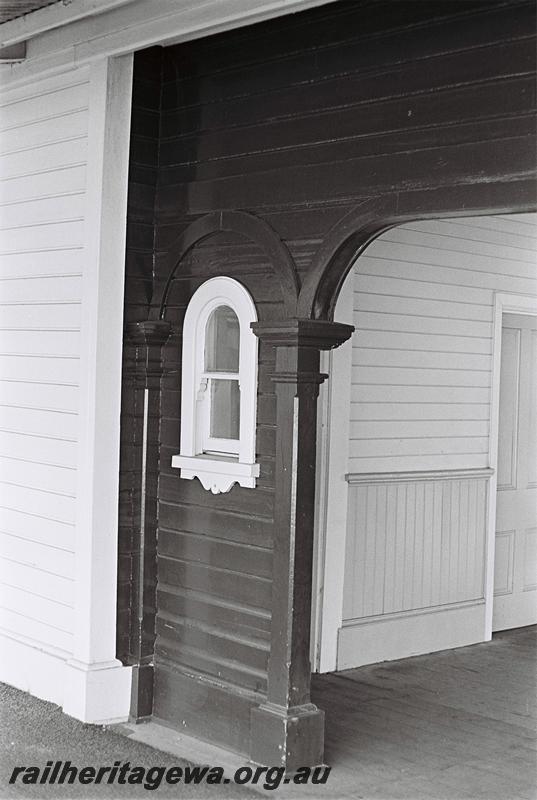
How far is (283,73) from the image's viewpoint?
15.5 ft

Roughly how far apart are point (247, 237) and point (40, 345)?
137 cm

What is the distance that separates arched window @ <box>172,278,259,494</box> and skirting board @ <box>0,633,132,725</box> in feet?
3.40

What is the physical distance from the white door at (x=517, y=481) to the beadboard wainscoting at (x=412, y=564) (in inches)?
14.3

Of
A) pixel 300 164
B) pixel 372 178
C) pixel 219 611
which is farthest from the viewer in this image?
pixel 219 611

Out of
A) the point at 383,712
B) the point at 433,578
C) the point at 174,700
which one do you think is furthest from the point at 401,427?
the point at 174,700

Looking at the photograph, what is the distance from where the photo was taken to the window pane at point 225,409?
502cm

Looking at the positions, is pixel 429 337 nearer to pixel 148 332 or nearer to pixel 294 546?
pixel 148 332

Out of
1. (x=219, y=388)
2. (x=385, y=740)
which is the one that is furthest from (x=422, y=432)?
(x=385, y=740)

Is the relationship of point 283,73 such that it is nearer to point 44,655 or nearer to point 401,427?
point 401,427

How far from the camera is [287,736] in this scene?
4.48 metres

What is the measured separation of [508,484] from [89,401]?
3.38m

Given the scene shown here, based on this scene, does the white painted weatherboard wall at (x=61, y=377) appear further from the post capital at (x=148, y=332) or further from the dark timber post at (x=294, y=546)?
the dark timber post at (x=294, y=546)

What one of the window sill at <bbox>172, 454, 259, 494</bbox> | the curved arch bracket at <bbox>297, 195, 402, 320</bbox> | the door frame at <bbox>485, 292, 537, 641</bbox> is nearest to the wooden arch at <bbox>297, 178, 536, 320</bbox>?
the curved arch bracket at <bbox>297, 195, 402, 320</bbox>

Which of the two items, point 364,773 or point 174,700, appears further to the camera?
point 174,700
